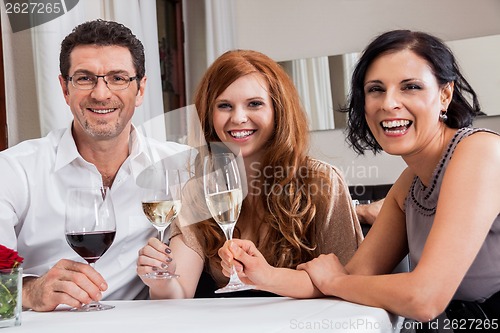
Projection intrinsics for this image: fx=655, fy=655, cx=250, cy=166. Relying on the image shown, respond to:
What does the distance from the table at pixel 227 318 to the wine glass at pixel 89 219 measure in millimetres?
126

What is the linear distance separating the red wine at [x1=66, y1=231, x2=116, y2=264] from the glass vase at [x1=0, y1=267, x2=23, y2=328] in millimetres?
Result: 126

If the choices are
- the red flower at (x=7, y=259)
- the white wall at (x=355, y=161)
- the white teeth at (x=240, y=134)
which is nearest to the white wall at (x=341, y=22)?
the white wall at (x=355, y=161)

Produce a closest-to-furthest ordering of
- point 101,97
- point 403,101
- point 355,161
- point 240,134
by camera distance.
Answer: point 403,101 → point 240,134 → point 101,97 → point 355,161

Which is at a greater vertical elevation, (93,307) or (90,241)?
(90,241)

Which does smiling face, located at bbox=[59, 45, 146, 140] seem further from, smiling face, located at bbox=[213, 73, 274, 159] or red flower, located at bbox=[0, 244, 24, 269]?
red flower, located at bbox=[0, 244, 24, 269]

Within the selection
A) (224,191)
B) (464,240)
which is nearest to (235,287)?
(224,191)

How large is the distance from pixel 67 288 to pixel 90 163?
0.65 meters

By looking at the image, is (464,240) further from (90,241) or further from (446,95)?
(90,241)

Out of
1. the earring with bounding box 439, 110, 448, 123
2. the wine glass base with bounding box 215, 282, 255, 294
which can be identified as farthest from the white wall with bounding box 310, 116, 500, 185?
the wine glass base with bounding box 215, 282, 255, 294

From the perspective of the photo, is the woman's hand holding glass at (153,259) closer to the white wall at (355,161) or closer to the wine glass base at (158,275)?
the wine glass base at (158,275)

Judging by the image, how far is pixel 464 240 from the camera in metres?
1.06

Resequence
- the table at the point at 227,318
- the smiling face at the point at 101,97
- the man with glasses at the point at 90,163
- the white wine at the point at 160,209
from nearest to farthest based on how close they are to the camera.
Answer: the table at the point at 227,318 < the white wine at the point at 160,209 < the man with glasses at the point at 90,163 < the smiling face at the point at 101,97

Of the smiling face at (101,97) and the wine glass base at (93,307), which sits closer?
the wine glass base at (93,307)

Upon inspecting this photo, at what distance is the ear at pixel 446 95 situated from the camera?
4.29 feet
